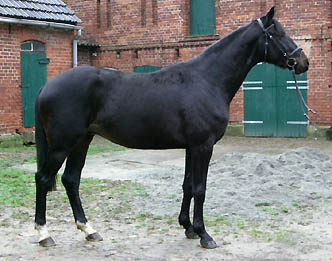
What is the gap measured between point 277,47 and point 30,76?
11.4 meters

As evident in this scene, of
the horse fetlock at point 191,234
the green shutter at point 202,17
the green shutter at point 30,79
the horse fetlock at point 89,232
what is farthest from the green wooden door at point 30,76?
the horse fetlock at point 191,234

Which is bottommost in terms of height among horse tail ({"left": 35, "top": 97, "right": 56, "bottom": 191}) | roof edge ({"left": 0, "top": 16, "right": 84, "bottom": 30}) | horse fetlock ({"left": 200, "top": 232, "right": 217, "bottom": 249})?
horse fetlock ({"left": 200, "top": 232, "right": 217, "bottom": 249})

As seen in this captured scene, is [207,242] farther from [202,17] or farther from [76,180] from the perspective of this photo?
[202,17]

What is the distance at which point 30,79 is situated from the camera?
51.1 ft

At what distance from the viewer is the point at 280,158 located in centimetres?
995

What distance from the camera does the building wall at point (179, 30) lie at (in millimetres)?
15367

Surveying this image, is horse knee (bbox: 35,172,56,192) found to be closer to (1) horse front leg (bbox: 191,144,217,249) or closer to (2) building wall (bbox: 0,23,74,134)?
(1) horse front leg (bbox: 191,144,217,249)

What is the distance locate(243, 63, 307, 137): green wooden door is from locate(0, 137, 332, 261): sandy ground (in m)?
5.37

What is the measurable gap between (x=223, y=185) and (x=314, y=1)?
9.14m

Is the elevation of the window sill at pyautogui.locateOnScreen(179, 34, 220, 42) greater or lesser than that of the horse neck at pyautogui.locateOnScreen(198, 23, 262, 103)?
greater

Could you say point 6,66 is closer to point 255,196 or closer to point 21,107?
point 21,107

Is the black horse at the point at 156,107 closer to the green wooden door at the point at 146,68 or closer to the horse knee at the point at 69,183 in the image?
the horse knee at the point at 69,183

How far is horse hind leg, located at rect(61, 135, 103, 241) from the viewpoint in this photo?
5570 millimetres

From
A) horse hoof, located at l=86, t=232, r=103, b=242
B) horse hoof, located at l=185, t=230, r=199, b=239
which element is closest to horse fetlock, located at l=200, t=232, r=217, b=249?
horse hoof, located at l=185, t=230, r=199, b=239
